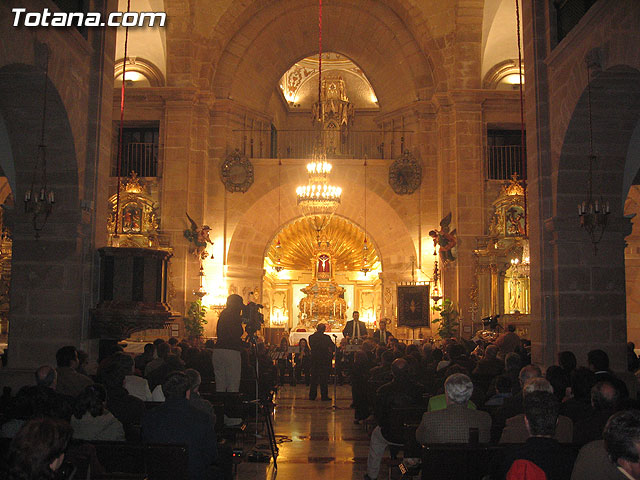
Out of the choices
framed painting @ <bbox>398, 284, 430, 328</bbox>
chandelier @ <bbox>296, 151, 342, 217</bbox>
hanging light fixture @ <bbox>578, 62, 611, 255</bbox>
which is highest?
chandelier @ <bbox>296, 151, 342, 217</bbox>

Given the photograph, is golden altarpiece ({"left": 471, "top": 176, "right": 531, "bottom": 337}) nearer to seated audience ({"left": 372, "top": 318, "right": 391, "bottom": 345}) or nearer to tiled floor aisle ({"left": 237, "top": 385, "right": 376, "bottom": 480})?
seated audience ({"left": 372, "top": 318, "right": 391, "bottom": 345})

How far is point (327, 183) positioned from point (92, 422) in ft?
48.5

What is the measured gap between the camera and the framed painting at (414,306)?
62.2 ft

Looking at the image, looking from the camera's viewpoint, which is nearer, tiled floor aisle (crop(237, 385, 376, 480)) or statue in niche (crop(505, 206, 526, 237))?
tiled floor aisle (crop(237, 385, 376, 480))

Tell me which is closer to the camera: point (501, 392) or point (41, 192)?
point (501, 392)

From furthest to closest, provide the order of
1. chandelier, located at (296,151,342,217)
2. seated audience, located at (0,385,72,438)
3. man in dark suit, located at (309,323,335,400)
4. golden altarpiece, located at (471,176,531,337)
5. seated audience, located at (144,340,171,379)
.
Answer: chandelier, located at (296,151,342,217), golden altarpiece, located at (471,176,531,337), man in dark suit, located at (309,323,335,400), seated audience, located at (144,340,171,379), seated audience, located at (0,385,72,438)

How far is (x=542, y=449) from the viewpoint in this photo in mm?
3725

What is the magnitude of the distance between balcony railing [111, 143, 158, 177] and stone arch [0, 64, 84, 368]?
10.9m

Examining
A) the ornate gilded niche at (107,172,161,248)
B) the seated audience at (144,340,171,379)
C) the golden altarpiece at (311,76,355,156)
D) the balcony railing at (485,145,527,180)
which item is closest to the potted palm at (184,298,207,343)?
the ornate gilded niche at (107,172,161,248)

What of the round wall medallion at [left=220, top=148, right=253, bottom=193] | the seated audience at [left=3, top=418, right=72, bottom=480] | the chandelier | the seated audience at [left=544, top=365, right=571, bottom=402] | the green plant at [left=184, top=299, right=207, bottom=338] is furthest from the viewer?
the round wall medallion at [left=220, top=148, right=253, bottom=193]

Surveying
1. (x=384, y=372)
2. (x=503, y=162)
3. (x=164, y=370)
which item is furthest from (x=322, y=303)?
(x=164, y=370)

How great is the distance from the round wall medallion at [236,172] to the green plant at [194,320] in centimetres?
397

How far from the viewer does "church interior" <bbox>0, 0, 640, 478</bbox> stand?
987 cm

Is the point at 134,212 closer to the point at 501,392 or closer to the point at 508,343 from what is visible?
the point at 508,343
